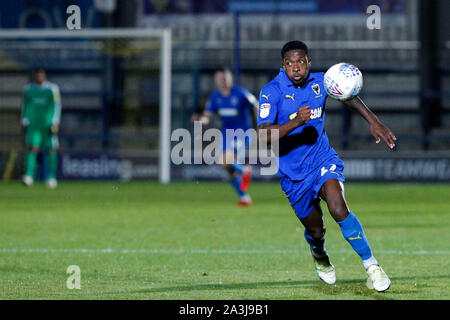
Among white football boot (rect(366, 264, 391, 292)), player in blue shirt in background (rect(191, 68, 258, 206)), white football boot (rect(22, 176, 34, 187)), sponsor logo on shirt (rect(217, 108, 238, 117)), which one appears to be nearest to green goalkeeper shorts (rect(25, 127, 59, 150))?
white football boot (rect(22, 176, 34, 187))

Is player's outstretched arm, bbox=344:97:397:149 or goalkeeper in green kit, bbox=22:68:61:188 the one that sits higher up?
player's outstretched arm, bbox=344:97:397:149

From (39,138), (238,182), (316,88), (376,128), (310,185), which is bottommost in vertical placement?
(39,138)

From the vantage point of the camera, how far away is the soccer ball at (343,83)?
22.2 ft

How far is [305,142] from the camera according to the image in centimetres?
725

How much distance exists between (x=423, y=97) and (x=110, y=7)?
898 centimetres

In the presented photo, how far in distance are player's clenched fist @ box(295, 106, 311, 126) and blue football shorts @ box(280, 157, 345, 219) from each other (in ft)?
1.83

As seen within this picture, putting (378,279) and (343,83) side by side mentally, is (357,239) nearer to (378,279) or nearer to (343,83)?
(378,279)

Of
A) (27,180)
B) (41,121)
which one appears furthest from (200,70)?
(27,180)

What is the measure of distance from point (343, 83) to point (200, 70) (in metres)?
16.4

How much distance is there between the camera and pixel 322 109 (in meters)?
7.24

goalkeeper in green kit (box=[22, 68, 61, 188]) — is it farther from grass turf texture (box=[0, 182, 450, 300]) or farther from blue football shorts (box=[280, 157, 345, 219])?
blue football shorts (box=[280, 157, 345, 219])

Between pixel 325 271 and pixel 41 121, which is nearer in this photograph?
pixel 325 271

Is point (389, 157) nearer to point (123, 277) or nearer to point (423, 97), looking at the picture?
point (423, 97)

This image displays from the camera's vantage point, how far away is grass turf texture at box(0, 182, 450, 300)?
701 cm
